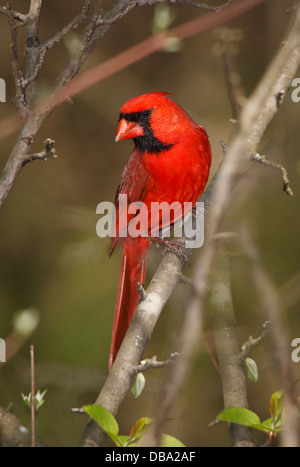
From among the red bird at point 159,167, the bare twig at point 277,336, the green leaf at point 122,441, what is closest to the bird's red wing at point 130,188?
the red bird at point 159,167

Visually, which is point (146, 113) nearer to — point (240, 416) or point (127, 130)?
point (127, 130)

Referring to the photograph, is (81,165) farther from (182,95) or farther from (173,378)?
(173,378)

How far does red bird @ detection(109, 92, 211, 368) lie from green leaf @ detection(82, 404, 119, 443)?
624 mm

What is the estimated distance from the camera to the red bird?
158cm

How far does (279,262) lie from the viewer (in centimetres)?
161

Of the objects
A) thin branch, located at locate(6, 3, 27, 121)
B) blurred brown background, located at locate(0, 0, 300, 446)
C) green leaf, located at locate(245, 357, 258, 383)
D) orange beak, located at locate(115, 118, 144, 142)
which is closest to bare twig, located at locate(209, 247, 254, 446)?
green leaf, located at locate(245, 357, 258, 383)

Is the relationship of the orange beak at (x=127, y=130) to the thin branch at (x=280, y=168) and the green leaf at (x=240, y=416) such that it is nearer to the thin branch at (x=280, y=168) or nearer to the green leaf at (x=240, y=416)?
the thin branch at (x=280, y=168)

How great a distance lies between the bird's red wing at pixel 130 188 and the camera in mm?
1593

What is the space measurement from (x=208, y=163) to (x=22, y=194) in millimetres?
579

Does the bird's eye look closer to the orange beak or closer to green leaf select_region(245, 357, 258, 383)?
the orange beak

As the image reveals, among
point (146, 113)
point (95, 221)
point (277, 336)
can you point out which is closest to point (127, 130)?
point (146, 113)

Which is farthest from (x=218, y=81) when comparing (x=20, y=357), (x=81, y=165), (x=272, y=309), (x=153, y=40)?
(x=272, y=309)

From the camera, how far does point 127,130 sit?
4.98 ft

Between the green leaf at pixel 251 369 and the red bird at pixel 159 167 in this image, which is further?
the red bird at pixel 159 167
